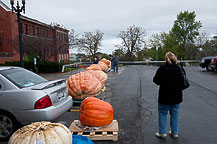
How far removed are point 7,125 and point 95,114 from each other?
200 centimetres

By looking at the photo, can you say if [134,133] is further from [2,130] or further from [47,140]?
[2,130]

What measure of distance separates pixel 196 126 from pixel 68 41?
73.5 feet

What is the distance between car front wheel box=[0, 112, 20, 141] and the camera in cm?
489

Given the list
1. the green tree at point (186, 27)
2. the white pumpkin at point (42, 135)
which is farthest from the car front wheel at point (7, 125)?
the green tree at point (186, 27)

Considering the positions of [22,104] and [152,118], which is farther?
[152,118]

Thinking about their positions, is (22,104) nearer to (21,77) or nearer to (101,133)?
(21,77)

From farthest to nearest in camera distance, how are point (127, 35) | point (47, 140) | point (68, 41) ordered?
point (127, 35)
point (68, 41)
point (47, 140)

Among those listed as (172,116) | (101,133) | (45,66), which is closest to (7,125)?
(101,133)

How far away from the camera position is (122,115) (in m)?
6.79

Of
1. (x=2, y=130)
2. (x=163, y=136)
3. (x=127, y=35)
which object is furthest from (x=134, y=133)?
(x=127, y=35)

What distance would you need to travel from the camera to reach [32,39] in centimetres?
2309

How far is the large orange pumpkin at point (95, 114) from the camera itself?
5.08m

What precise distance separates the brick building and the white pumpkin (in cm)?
2016

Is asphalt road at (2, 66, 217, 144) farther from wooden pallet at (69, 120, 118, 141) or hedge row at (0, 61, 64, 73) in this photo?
hedge row at (0, 61, 64, 73)
